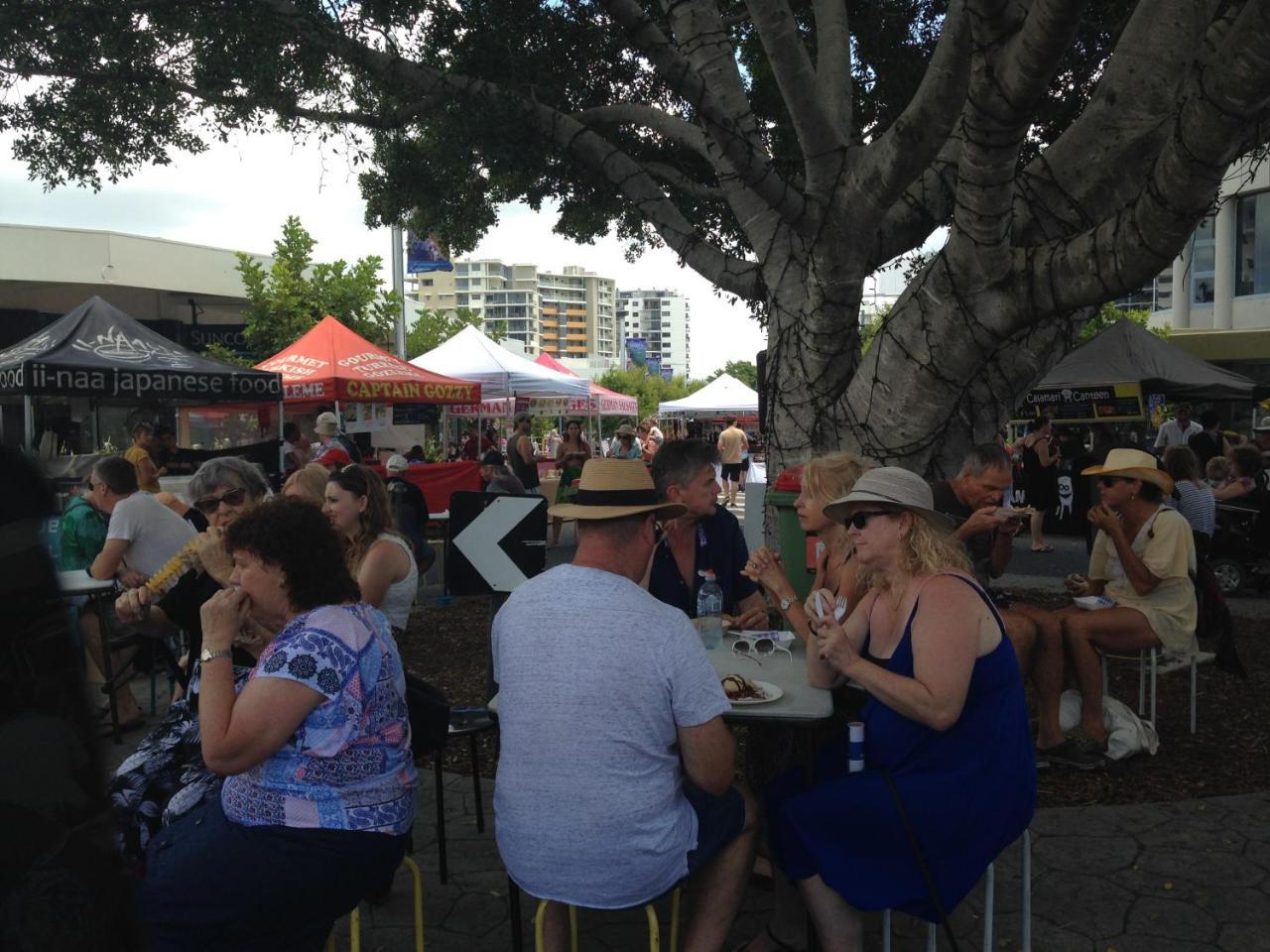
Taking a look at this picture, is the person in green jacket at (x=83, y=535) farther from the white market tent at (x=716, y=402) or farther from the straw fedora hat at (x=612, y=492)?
the white market tent at (x=716, y=402)

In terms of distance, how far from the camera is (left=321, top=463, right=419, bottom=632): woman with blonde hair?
4926 mm

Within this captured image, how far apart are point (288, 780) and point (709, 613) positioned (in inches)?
78.2

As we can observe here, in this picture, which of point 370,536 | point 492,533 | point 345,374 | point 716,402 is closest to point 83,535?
point 370,536

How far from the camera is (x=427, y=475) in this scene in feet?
42.4

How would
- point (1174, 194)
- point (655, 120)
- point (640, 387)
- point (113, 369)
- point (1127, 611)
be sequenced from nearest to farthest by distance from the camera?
point (1174, 194) < point (1127, 611) < point (655, 120) < point (113, 369) < point (640, 387)

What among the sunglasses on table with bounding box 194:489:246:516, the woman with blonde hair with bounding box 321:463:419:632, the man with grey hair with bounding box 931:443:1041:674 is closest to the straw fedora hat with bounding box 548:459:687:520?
the woman with blonde hair with bounding box 321:463:419:632

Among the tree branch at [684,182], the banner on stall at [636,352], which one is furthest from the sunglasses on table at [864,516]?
the banner on stall at [636,352]

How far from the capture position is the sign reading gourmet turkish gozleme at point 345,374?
14.5 meters

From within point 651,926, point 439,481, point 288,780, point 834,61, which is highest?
point 834,61

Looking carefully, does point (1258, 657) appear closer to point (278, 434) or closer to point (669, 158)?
point (669, 158)

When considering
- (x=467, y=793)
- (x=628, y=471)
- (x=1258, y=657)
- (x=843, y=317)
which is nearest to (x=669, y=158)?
(x=843, y=317)

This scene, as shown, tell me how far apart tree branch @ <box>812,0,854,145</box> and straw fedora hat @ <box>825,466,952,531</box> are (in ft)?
14.3

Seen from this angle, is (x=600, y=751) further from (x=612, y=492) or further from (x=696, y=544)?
(x=696, y=544)

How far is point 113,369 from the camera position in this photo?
37.2 feet
